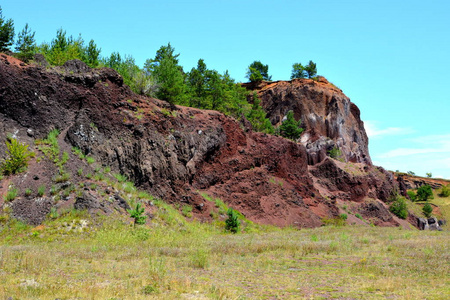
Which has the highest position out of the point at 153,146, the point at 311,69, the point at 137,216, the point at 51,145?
the point at 311,69

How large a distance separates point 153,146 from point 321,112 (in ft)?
190

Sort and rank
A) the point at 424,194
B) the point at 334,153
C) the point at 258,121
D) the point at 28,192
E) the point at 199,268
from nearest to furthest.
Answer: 1. the point at 199,268
2. the point at 28,192
3. the point at 258,121
4. the point at 334,153
5. the point at 424,194

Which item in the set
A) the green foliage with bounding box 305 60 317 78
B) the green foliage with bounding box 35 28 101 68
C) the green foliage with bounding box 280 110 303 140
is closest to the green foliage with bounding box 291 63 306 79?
the green foliage with bounding box 305 60 317 78

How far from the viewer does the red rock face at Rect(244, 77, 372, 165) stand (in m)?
75.9

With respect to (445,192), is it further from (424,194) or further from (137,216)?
(137,216)

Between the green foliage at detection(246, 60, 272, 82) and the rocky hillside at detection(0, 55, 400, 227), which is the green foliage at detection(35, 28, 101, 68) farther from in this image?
the green foliage at detection(246, 60, 272, 82)

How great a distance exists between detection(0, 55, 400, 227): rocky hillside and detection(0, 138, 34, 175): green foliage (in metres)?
0.38

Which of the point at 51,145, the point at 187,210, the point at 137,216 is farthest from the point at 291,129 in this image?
the point at 51,145

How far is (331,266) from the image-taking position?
509 inches

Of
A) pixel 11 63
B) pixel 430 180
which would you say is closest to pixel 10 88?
pixel 11 63

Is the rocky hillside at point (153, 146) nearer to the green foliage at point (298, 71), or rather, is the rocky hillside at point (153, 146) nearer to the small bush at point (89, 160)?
the small bush at point (89, 160)

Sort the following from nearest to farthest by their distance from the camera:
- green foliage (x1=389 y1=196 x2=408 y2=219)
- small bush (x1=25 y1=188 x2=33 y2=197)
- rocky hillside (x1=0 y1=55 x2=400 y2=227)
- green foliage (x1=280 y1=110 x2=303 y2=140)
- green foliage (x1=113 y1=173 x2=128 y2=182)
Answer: small bush (x1=25 y1=188 x2=33 y2=197)
rocky hillside (x1=0 y1=55 x2=400 y2=227)
green foliage (x1=113 y1=173 x2=128 y2=182)
green foliage (x1=389 y1=196 x2=408 y2=219)
green foliage (x1=280 y1=110 x2=303 y2=140)

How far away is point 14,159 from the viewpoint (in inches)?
786

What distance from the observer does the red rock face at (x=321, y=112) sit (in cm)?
7588
